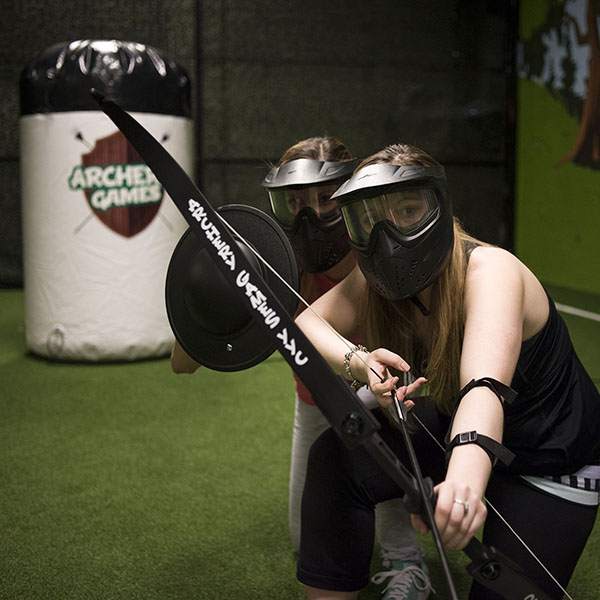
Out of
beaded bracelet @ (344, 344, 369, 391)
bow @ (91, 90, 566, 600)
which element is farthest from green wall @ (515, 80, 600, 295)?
bow @ (91, 90, 566, 600)

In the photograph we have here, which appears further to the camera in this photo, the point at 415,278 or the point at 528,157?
the point at 528,157

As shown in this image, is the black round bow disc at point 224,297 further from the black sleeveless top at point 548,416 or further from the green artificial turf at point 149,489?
the green artificial turf at point 149,489

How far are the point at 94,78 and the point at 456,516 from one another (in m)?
3.94

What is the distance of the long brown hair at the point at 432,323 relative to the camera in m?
1.58

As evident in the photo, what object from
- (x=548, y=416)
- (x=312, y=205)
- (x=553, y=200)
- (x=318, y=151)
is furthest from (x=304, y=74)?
(x=548, y=416)

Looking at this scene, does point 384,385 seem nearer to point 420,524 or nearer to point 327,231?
point 420,524

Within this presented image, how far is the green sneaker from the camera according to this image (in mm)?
1953

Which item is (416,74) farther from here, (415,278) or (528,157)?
(415,278)

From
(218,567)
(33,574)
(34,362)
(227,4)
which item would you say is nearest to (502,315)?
(218,567)

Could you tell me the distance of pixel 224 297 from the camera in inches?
58.9

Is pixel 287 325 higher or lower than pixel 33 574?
higher

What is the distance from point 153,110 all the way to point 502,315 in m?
3.56

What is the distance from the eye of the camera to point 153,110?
4.55 meters

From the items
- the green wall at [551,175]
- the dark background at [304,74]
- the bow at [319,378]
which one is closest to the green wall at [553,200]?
the green wall at [551,175]
